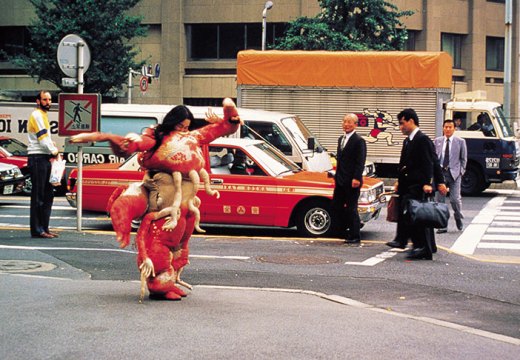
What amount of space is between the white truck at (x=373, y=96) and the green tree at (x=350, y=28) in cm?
1362

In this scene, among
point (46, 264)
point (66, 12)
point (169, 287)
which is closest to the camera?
point (169, 287)

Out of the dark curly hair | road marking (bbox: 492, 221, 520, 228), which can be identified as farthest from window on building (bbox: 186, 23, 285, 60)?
the dark curly hair

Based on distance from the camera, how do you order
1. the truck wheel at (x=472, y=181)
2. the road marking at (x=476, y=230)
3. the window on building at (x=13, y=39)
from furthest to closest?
the window on building at (x=13, y=39)
the truck wheel at (x=472, y=181)
the road marking at (x=476, y=230)

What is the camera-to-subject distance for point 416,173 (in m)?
12.5

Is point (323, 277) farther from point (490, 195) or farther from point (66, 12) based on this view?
point (66, 12)

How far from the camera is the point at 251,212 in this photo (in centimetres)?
1461

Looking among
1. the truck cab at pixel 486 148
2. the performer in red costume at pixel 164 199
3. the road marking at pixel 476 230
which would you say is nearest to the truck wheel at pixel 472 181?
the truck cab at pixel 486 148

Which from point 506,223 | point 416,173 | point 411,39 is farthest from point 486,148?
point 411,39

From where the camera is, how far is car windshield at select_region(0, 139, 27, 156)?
23500 millimetres

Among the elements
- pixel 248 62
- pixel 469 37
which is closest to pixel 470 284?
pixel 248 62

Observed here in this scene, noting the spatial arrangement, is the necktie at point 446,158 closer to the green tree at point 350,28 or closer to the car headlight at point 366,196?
the car headlight at point 366,196

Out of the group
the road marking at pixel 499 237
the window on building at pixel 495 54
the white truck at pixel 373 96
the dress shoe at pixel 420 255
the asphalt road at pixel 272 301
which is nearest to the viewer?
the asphalt road at pixel 272 301

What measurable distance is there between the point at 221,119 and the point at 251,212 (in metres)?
6.02

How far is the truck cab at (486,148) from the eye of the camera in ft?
78.3
